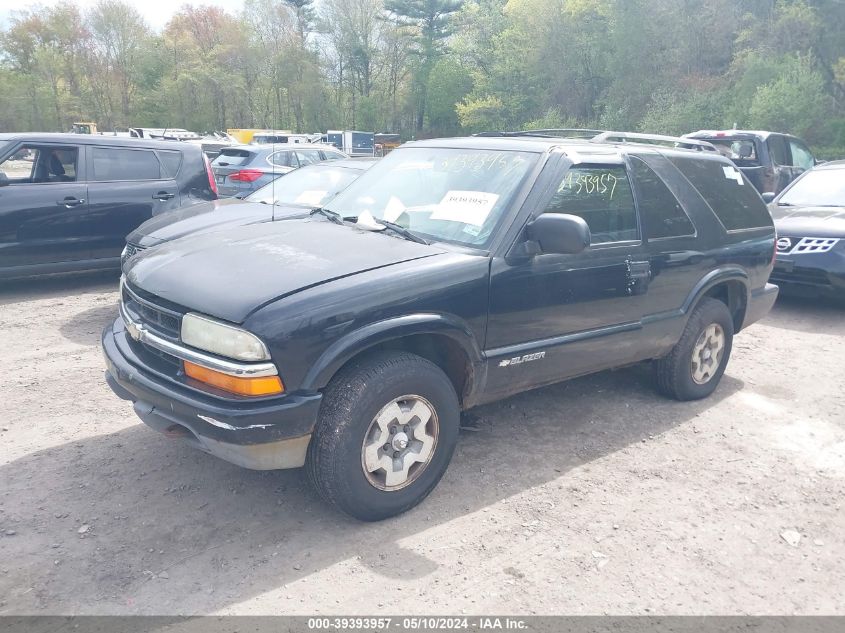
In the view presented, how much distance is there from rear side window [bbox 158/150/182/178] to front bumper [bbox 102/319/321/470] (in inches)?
231

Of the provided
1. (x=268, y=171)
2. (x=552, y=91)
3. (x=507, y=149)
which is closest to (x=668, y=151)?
(x=507, y=149)

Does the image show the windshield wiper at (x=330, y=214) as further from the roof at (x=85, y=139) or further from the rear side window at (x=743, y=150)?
the rear side window at (x=743, y=150)

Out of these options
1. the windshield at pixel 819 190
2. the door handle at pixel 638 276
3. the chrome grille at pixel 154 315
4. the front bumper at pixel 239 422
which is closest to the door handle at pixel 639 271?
the door handle at pixel 638 276

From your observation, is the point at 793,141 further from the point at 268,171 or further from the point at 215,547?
the point at 215,547

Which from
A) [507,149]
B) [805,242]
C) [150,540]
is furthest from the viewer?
[805,242]

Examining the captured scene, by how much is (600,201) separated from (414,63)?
6338 cm

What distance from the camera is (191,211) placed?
6.93 m

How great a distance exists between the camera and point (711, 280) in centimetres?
484

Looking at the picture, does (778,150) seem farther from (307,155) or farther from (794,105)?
(794,105)

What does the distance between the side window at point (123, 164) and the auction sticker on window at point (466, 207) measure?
18.2ft

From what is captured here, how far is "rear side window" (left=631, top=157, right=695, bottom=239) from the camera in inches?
175

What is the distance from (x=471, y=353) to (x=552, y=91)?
4990 centimetres

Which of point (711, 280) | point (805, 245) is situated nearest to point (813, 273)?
point (805, 245)

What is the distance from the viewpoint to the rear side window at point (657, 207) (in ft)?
14.6
